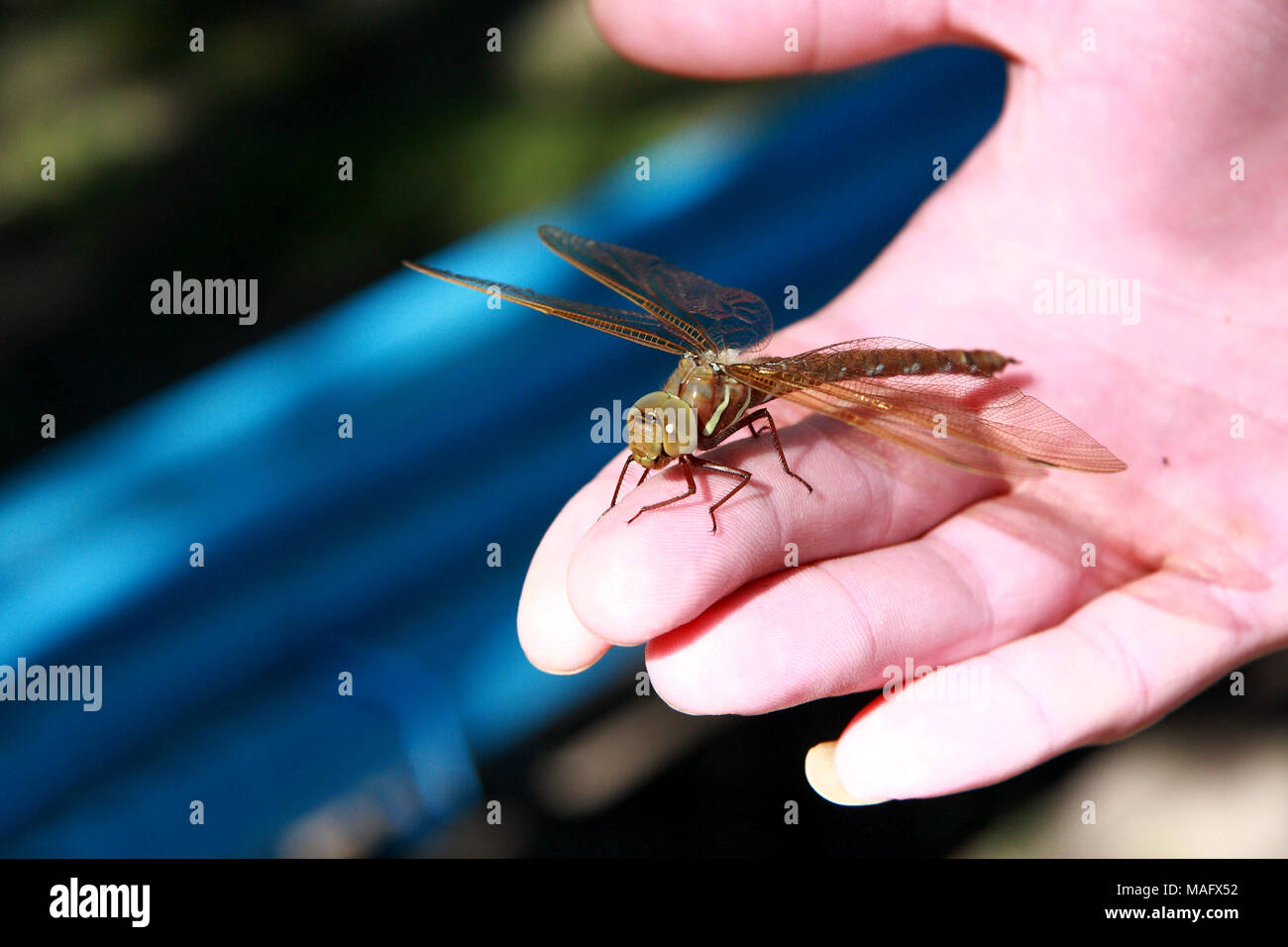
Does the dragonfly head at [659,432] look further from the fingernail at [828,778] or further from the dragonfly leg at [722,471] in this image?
the fingernail at [828,778]

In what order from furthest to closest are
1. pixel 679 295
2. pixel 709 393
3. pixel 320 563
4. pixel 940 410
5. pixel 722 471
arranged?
1. pixel 320 563
2. pixel 679 295
3. pixel 940 410
4. pixel 709 393
5. pixel 722 471

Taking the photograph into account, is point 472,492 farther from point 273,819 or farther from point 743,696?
point 743,696

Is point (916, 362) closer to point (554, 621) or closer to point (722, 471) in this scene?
point (722, 471)

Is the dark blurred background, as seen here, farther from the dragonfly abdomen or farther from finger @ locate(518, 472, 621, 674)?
finger @ locate(518, 472, 621, 674)

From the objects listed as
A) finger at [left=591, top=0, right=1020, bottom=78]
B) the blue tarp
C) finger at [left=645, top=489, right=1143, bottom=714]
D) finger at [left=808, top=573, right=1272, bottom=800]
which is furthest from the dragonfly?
the blue tarp

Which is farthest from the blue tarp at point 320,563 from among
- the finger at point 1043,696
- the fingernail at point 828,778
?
the finger at point 1043,696

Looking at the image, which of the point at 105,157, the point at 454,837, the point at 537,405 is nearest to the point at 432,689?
the point at 454,837

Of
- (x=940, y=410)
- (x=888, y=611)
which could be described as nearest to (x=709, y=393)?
(x=940, y=410)

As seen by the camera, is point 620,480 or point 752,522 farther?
point 620,480
